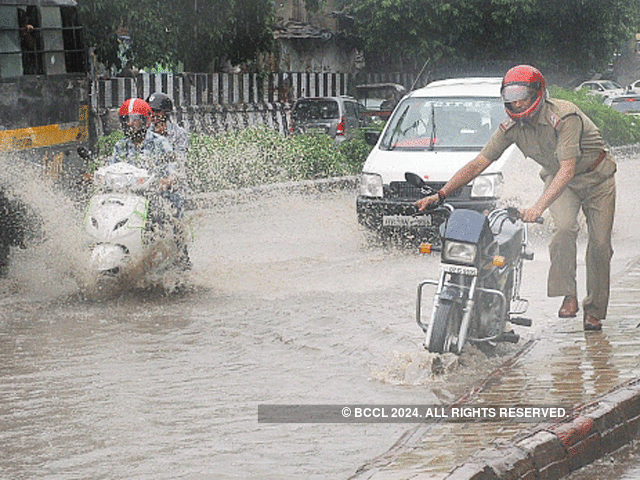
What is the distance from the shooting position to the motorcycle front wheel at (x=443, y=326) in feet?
22.3

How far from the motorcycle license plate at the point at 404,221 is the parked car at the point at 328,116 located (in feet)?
51.1

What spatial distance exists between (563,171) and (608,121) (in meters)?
24.8

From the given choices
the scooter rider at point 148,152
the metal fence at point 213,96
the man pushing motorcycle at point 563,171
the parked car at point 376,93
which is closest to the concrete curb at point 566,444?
the man pushing motorcycle at point 563,171

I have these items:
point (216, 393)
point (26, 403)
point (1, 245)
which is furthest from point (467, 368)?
point (1, 245)

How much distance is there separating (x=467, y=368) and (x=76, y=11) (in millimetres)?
7802

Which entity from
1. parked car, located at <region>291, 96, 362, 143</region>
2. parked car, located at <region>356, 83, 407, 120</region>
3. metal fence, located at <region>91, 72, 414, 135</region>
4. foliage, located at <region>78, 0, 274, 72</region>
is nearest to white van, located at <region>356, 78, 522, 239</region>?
metal fence, located at <region>91, 72, 414, 135</region>

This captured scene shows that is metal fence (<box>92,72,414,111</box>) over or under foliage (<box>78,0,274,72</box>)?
under

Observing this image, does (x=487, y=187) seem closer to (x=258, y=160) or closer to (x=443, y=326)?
(x=443, y=326)

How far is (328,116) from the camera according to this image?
29812 millimetres

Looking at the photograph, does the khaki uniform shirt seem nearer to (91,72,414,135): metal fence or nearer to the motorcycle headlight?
the motorcycle headlight

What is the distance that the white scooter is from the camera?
9.63 m

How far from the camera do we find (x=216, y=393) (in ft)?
22.4

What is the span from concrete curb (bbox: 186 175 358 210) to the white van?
12.8 feet

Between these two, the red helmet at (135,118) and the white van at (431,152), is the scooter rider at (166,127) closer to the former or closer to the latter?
the red helmet at (135,118)
